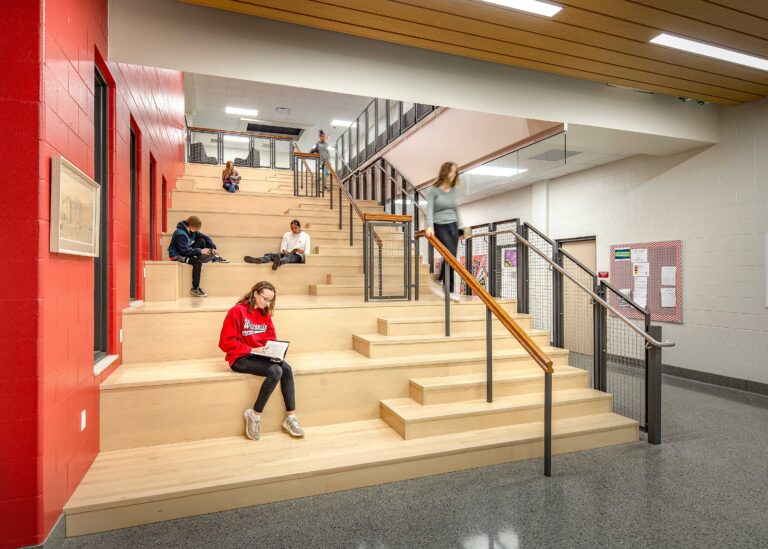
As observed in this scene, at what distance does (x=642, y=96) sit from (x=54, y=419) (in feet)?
19.1

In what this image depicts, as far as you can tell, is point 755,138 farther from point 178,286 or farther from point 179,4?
point 178,286

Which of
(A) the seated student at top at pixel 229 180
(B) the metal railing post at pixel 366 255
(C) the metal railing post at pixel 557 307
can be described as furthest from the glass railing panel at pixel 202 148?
(C) the metal railing post at pixel 557 307

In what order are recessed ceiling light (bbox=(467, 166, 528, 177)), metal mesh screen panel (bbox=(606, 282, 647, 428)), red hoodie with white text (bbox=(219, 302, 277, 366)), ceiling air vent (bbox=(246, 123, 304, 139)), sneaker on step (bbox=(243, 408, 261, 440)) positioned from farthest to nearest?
ceiling air vent (bbox=(246, 123, 304, 139)), recessed ceiling light (bbox=(467, 166, 528, 177)), metal mesh screen panel (bbox=(606, 282, 647, 428)), red hoodie with white text (bbox=(219, 302, 277, 366)), sneaker on step (bbox=(243, 408, 261, 440))

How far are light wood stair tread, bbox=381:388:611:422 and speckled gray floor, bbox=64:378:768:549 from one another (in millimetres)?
427

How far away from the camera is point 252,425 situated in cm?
319

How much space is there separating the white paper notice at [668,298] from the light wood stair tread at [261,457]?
317 centimetres

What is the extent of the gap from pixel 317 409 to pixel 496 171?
421cm

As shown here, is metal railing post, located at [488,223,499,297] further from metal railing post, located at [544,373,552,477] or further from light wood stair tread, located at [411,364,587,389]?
metal railing post, located at [544,373,552,477]

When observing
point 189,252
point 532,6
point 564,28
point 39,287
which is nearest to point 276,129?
point 189,252

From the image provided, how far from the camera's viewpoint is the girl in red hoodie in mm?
3197

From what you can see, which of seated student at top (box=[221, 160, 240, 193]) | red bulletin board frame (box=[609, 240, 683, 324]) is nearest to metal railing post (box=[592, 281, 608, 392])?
red bulletin board frame (box=[609, 240, 683, 324])

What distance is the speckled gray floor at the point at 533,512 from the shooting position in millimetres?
2285

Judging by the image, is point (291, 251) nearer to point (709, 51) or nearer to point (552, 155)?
point (552, 155)

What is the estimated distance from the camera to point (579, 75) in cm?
447
